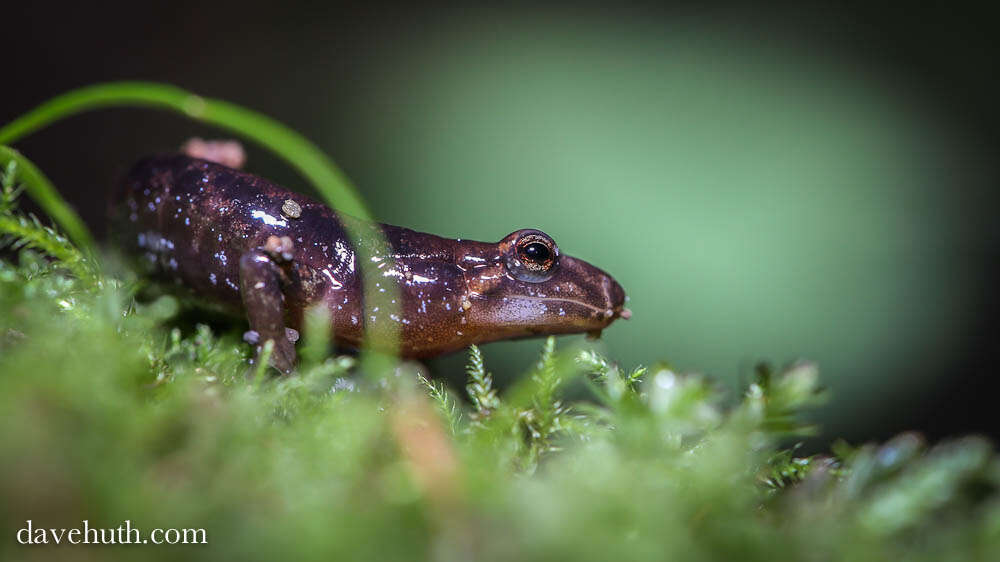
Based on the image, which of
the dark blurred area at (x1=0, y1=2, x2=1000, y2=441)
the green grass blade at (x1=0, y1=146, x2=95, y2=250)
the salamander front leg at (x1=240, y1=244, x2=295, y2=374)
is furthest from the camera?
the dark blurred area at (x1=0, y1=2, x2=1000, y2=441)

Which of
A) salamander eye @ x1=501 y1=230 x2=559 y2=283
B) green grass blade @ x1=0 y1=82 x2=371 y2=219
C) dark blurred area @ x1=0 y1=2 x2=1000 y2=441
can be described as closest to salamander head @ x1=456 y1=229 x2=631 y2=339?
Result: salamander eye @ x1=501 y1=230 x2=559 y2=283

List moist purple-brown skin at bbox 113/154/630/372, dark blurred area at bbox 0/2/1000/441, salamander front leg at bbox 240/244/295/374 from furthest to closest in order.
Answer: dark blurred area at bbox 0/2/1000/441 → moist purple-brown skin at bbox 113/154/630/372 → salamander front leg at bbox 240/244/295/374

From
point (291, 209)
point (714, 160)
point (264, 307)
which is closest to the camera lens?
point (264, 307)

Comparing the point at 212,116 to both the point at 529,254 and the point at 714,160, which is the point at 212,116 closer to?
the point at 529,254

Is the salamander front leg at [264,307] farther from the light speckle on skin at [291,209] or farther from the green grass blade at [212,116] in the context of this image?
the green grass blade at [212,116]

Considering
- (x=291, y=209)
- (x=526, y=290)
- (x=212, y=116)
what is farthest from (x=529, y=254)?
(x=212, y=116)

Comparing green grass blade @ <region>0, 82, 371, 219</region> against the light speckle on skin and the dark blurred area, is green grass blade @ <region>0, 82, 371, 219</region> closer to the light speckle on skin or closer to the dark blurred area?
the light speckle on skin

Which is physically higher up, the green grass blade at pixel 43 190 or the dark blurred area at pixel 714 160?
the dark blurred area at pixel 714 160

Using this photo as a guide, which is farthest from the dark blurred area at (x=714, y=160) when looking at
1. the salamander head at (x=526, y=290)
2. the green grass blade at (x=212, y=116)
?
the green grass blade at (x=212, y=116)
